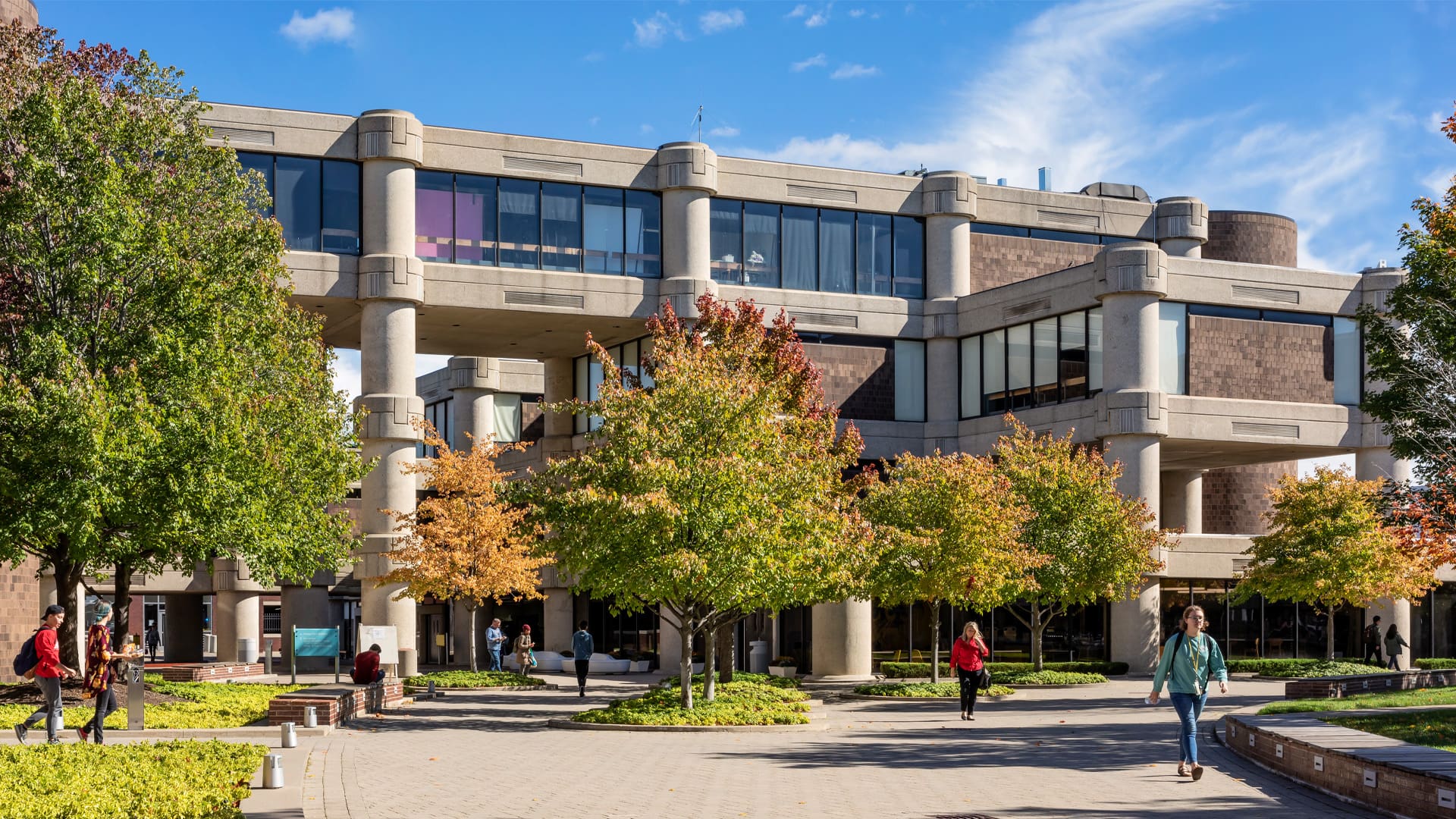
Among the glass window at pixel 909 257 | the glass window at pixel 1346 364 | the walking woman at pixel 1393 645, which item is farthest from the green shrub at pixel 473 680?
the glass window at pixel 1346 364

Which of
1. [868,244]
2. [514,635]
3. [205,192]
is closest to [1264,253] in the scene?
[868,244]

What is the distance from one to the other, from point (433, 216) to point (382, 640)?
1537 cm

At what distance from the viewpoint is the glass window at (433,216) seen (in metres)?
43.0

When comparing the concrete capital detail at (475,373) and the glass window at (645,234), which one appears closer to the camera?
the glass window at (645,234)

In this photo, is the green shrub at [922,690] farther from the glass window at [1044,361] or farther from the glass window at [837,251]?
the glass window at [837,251]

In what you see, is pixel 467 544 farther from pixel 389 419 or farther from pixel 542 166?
pixel 542 166

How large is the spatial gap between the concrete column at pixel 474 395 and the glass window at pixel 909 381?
19970 mm

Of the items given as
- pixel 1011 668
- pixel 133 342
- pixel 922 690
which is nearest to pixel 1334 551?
pixel 1011 668

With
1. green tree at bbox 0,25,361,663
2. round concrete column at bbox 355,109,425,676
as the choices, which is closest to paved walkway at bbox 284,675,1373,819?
green tree at bbox 0,25,361,663

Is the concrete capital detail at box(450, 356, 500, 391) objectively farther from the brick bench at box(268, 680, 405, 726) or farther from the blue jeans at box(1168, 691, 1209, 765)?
the blue jeans at box(1168, 691, 1209, 765)

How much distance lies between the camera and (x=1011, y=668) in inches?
1587

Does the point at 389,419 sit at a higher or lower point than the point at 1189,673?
higher

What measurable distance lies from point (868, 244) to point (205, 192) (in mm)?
24409

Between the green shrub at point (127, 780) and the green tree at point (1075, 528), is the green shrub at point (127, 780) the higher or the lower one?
the lower one
